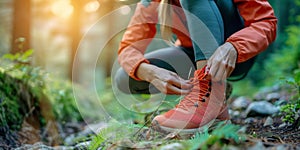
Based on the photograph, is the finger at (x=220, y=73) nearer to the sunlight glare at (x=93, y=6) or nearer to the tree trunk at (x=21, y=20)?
the tree trunk at (x=21, y=20)

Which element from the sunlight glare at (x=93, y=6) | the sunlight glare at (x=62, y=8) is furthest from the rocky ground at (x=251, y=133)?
the sunlight glare at (x=62, y=8)

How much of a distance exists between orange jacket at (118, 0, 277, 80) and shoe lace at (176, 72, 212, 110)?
230mm

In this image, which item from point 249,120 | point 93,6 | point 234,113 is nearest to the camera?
point 249,120

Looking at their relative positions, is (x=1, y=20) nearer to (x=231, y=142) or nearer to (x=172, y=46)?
(x=172, y=46)

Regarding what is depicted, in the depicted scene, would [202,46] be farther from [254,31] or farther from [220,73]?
[254,31]

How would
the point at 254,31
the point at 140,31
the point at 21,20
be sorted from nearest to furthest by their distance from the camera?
1. the point at 254,31
2. the point at 140,31
3. the point at 21,20

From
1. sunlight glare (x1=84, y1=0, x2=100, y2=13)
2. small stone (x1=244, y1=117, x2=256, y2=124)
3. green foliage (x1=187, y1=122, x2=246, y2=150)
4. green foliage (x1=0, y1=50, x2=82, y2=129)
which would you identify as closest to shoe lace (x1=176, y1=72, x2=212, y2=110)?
green foliage (x1=187, y1=122, x2=246, y2=150)

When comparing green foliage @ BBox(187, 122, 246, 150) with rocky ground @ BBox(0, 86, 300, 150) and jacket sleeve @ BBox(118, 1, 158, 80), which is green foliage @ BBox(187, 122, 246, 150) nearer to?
rocky ground @ BBox(0, 86, 300, 150)

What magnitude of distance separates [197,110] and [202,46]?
0.38m

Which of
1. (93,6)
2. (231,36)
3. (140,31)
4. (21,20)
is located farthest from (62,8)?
(231,36)

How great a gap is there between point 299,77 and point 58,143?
2.00 meters

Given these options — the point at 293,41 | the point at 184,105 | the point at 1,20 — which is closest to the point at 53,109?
the point at 184,105

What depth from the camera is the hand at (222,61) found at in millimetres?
1812

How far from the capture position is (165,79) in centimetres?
211
